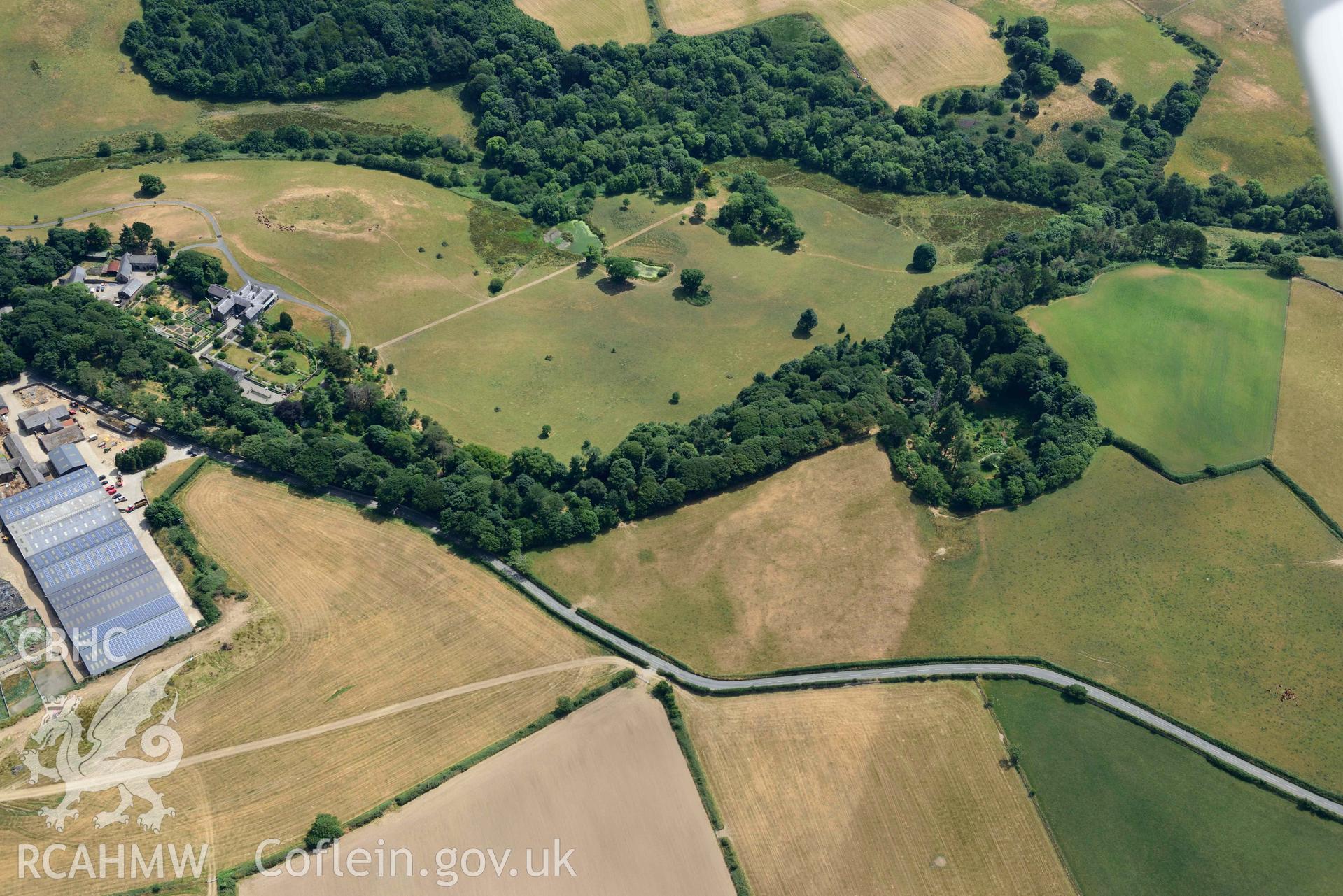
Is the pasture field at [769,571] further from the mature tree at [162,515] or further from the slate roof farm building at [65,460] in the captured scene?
the slate roof farm building at [65,460]

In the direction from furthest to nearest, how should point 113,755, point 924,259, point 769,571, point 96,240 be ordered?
point 924,259 → point 96,240 → point 769,571 → point 113,755

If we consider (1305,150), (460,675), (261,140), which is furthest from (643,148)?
(1305,150)

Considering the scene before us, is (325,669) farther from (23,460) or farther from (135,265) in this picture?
(135,265)

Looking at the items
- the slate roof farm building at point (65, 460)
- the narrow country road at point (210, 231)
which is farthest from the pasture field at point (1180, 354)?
the slate roof farm building at point (65, 460)

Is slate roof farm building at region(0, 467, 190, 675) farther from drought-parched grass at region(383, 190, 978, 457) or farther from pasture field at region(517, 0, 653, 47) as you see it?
pasture field at region(517, 0, 653, 47)

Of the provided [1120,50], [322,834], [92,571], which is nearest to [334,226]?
[92,571]

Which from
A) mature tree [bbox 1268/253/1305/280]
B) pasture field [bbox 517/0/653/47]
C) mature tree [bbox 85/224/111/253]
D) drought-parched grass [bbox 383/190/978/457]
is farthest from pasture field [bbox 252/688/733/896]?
pasture field [bbox 517/0/653/47]

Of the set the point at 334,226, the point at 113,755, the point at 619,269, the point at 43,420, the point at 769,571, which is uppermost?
the point at 334,226
